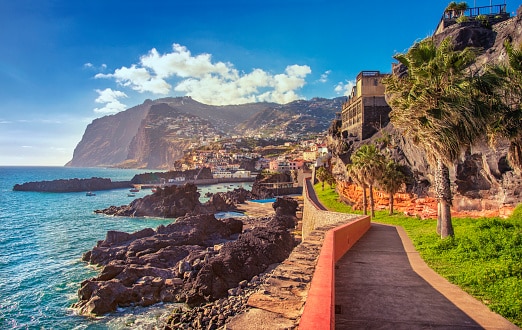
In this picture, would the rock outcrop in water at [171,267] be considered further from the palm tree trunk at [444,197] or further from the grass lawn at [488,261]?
the palm tree trunk at [444,197]

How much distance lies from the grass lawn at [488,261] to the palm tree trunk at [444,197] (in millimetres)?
715

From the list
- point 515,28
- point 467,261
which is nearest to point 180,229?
point 467,261

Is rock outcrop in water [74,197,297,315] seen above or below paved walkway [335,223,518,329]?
below

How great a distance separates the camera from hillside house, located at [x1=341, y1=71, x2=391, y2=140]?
4572 cm

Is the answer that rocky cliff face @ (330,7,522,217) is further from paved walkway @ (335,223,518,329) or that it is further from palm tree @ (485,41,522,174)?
paved walkway @ (335,223,518,329)

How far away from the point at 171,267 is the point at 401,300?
2092cm

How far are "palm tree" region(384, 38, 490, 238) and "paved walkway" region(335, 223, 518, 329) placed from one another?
463 centimetres

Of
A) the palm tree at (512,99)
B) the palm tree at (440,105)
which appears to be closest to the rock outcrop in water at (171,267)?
the palm tree at (440,105)

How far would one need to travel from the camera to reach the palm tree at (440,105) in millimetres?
12422

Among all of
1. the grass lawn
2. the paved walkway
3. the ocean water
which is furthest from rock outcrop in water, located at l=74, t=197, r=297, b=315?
the grass lawn

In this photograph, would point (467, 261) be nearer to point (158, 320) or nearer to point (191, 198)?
point (158, 320)

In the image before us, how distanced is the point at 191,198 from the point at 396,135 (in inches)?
1658

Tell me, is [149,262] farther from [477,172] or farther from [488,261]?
[477,172]

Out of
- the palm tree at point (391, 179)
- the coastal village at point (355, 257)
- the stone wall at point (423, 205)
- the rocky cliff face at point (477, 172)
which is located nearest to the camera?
the coastal village at point (355, 257)
